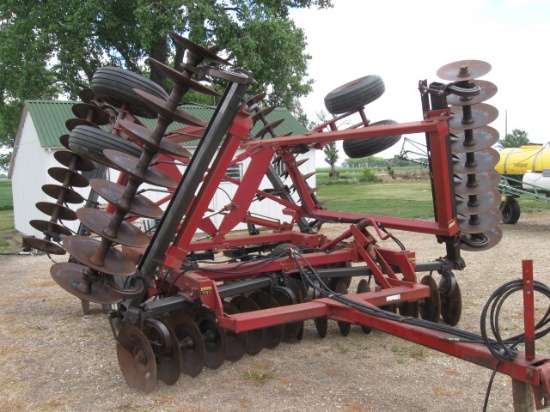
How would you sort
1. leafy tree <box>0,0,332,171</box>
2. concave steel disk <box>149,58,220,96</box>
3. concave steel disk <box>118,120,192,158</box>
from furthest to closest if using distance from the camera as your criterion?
leafy tree <box>0,0,332,171</box>
concave steel disk <box>118,120,192,158</box>
concave steel disk <box>149,58,220,96</box>

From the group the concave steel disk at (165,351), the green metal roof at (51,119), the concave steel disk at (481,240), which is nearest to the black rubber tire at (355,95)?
the concave steel disk at (481,240)

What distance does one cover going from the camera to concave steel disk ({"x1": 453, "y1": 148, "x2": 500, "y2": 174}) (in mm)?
4977

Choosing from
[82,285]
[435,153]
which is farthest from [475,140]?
[82,285]

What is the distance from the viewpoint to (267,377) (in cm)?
419

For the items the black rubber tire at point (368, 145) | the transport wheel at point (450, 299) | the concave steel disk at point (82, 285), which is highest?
the black rubber tire at point (368, 145)

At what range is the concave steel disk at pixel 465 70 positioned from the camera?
4.89 meters

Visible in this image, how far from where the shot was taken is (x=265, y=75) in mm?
16891

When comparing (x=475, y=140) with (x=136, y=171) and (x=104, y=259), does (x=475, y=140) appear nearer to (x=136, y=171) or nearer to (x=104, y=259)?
(x=136, y=171)

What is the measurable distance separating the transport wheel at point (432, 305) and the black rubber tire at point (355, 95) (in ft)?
6.95

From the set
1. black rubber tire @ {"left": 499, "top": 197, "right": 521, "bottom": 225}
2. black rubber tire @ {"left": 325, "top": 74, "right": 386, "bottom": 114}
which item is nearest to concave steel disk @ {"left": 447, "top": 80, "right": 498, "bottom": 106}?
black rubber tire @ {"left": 325, "top": 74, "right": 386, "bottom": 114}

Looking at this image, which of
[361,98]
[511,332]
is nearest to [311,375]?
[511,332]

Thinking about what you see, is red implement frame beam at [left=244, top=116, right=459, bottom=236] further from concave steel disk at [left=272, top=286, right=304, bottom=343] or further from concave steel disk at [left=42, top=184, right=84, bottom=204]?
concave steel disk at [left=42, top=184, right=84, bottom=204]

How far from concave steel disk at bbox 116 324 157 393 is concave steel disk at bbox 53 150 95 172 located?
1757 millimetres

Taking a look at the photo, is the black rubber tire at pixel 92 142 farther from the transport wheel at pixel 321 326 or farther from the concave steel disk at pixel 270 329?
the transport wheel at pixel 321 326
